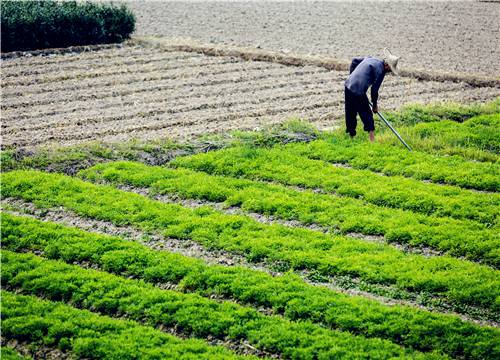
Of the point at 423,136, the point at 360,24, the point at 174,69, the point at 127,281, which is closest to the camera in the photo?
the point at 127,281

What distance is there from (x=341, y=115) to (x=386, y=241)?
538 centimetres

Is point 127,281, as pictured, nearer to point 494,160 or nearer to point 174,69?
point 494,160

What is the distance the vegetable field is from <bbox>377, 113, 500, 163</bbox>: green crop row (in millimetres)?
51

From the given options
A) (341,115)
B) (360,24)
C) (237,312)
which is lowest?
(237,312)

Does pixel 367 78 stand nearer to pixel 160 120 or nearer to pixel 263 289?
pixel 160 120

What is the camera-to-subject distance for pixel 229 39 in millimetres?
21156

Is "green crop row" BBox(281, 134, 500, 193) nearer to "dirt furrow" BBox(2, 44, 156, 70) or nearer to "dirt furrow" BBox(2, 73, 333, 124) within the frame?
"dirt furrow" BBox(2, 73, 333, 124)

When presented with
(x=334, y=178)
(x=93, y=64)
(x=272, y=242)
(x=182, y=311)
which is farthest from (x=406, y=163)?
(x=93, y=64)

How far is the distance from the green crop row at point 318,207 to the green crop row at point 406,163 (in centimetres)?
57

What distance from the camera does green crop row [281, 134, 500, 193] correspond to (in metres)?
11.6

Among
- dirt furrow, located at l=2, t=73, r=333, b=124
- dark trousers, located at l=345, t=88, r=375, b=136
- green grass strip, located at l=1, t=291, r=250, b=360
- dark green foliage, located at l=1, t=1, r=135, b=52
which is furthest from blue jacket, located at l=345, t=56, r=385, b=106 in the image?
dark green foliage, located at l=1, t=1, r=135, b=52

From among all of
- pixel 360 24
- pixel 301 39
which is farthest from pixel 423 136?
pixel 360 24

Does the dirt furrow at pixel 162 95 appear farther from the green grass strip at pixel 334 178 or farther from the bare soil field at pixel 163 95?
the green grass strip at pixel 334 178

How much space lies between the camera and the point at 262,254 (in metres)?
9.47
